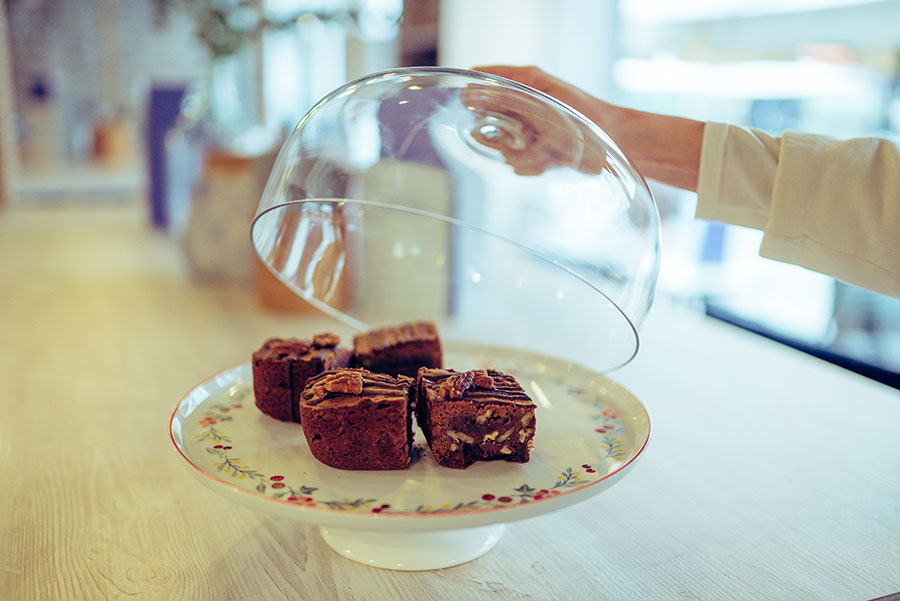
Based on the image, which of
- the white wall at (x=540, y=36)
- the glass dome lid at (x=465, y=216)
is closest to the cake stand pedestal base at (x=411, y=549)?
the glass dome lid at (x=465, y=216)

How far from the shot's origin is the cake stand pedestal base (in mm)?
690

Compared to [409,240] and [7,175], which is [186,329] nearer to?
[409,240]

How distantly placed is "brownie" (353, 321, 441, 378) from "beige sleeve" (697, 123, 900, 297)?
36cm

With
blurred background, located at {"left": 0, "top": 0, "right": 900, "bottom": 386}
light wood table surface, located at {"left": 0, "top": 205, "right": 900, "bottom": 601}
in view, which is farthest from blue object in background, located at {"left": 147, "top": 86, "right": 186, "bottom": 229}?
light wood table surface, located at {"left": 0, "top": 205, "right": 900, "bottom": 601}

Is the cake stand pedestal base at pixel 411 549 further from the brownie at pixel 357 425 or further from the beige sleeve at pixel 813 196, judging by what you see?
the beige sleeve at pixel 813 196

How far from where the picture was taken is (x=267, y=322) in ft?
5.40

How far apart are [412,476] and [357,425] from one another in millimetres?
66

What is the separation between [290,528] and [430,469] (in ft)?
0.63

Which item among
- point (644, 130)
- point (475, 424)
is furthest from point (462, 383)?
point (644, 130)

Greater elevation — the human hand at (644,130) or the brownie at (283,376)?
the human hand at (644,130)

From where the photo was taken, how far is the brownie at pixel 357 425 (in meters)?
0.66

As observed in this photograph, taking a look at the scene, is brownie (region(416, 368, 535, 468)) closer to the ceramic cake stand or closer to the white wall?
the ceramic cake stand

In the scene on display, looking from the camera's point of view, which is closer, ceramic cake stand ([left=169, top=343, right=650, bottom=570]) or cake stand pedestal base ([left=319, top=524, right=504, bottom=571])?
ceramic cake stand ([left=169, top=343, right=650, bottom=570])

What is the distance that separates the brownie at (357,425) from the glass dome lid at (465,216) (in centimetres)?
21
